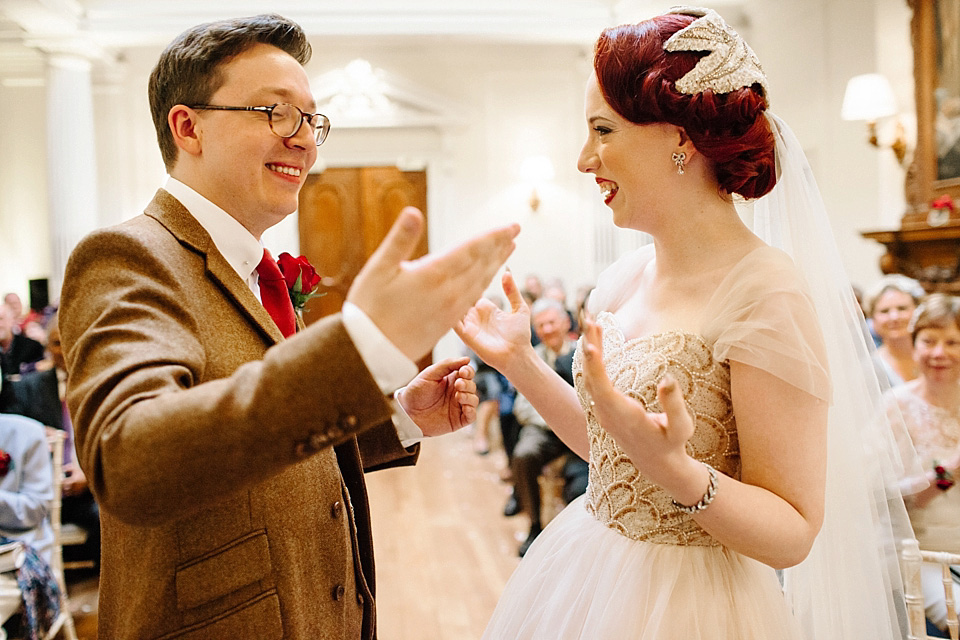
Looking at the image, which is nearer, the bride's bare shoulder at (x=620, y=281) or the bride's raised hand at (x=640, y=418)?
the bride's raised hand at (x=640, y=418)

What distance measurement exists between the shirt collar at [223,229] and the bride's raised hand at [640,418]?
0.54 meters

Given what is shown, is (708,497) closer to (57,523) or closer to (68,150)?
(57,523)

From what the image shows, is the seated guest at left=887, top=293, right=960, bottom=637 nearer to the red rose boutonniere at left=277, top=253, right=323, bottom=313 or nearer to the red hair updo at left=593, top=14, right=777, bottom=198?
the red hair updo at left=593, top=14, right=777, bottom=198

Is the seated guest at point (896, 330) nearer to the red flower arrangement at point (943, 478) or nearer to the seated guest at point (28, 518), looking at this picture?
the red flower arrangement at point (943, 478)

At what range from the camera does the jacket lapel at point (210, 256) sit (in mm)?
1111

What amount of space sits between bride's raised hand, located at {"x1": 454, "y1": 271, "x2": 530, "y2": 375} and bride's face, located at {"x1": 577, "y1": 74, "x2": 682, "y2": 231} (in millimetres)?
271

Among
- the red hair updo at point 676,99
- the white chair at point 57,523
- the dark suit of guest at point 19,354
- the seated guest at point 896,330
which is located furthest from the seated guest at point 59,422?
the seated guest at point 896,330

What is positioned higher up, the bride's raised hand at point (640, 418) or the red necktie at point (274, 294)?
the red necktie at point (274, 294)

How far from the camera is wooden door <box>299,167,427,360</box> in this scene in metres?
9.21

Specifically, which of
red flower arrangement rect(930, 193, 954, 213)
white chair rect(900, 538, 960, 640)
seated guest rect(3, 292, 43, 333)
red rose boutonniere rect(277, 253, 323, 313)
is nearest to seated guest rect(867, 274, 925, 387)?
red flower arrangement rect(930, 193, 954, 213)

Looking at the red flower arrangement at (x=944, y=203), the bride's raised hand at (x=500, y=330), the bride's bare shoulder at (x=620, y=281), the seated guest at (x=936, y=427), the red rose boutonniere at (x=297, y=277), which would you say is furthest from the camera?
the red flower arrangement at (x=944, y=203)

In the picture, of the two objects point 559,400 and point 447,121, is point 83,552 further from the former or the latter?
point 447,121

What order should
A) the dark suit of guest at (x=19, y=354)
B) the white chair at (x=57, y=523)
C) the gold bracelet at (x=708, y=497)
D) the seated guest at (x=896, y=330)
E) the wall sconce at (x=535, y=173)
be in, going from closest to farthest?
1. the gold bracelet at (x=708, y=497)
2. the white chair at (x=57, y=523)
3. the seated guest at (x=896, y=330)
4. the dark suit of guest at (x=19, y=354)
5. the wall sconce at (x=535, y=173)

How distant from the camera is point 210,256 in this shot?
1124 mm
